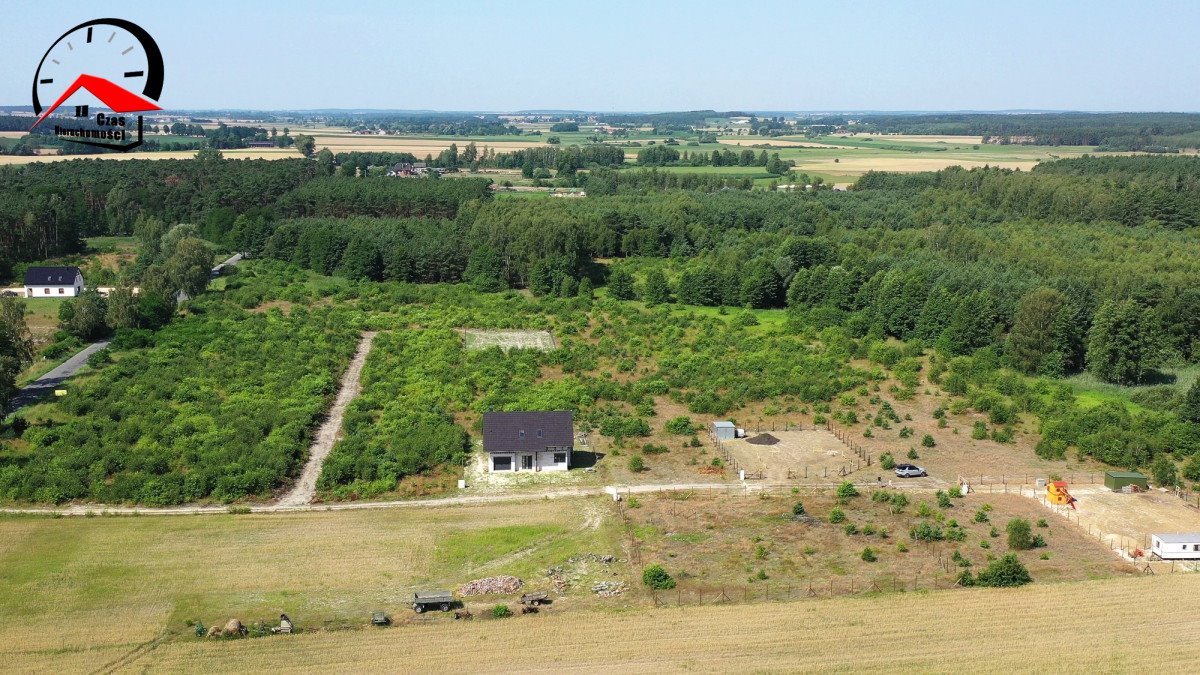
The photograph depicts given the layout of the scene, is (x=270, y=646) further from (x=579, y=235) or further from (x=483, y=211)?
(x=483, y=211)

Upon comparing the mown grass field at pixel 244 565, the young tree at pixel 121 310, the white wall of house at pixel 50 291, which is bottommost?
the mown grass field at pixel 244 565

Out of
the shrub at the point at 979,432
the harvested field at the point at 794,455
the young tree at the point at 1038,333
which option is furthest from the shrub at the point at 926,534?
the young tree at the point at 1038,333

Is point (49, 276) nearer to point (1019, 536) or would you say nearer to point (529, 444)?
point (529, 444)

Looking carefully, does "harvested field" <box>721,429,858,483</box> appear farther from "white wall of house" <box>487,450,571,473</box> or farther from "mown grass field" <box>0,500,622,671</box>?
"mown grass field" <box>0,500,622,671</box>

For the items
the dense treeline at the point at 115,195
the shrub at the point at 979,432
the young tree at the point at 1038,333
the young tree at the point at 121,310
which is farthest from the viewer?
the dense treeline at the point at 115,195

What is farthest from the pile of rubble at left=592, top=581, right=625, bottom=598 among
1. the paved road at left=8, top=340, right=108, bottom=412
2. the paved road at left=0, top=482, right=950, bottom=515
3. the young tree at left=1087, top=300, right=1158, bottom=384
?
the young tree at left=1087, top=300, right=1158, bottom=384

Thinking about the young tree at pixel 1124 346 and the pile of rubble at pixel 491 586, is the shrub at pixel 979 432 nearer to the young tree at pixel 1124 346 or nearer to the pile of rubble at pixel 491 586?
the young tree at pixel 1124 346

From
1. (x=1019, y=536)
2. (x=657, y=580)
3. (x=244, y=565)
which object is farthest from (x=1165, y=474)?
(x=244, y=565)
